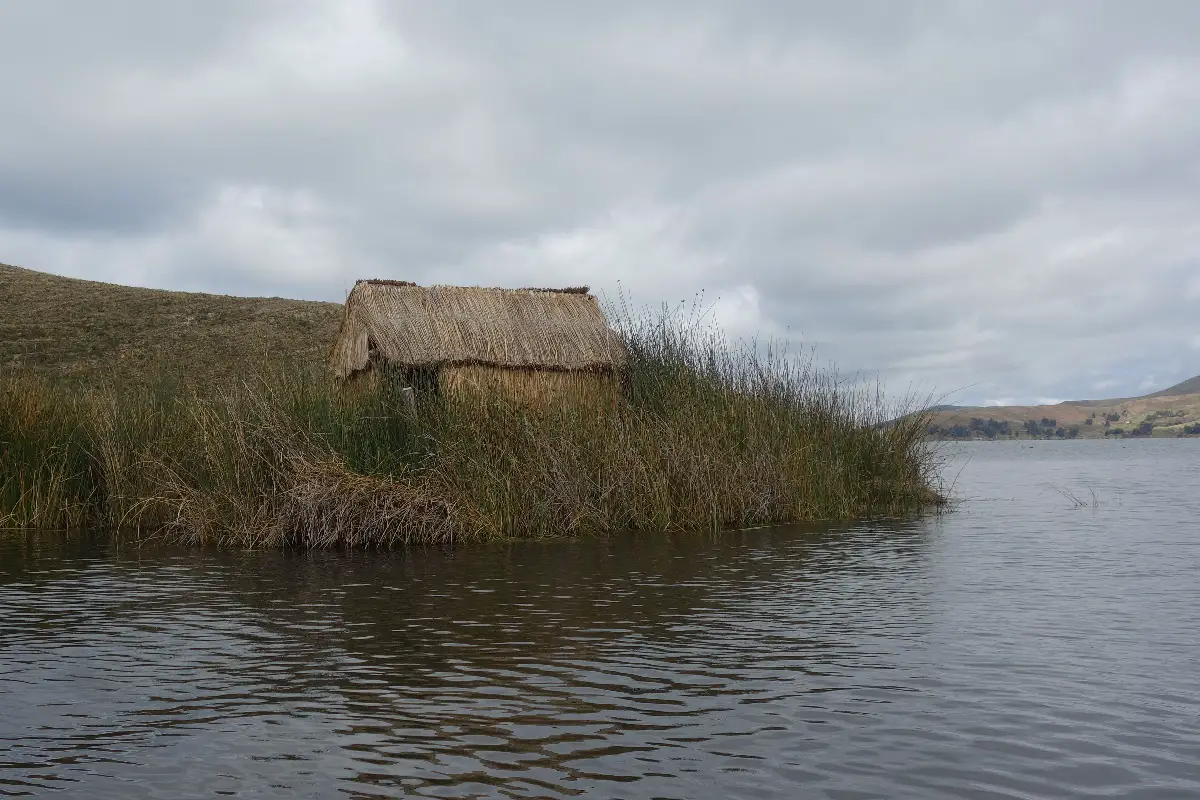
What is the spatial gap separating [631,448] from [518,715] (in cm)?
853

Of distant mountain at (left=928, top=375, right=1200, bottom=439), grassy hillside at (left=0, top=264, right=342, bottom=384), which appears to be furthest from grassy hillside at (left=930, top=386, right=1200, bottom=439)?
grassy hillside at (left=0, top=264, right=342, bottom=384)

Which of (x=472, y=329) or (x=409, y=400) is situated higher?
(x=472, y=329)

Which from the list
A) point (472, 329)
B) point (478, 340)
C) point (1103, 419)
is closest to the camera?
point (478, 340)

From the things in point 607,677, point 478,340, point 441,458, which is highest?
point 478,340

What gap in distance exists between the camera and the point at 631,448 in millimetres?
13969

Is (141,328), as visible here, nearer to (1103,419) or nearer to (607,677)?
(607,677)

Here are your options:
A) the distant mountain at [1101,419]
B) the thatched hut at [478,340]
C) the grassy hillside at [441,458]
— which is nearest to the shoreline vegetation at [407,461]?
the grassy hillside at [441,458]

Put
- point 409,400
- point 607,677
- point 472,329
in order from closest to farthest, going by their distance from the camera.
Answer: point 607,677 < point 409,400 < point 472,329

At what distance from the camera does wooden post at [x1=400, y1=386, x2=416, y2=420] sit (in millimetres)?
14155

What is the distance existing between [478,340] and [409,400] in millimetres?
3310

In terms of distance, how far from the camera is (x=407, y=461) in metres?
13.6

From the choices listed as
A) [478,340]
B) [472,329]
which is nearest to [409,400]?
[478,340]

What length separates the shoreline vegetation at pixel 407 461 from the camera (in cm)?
1303

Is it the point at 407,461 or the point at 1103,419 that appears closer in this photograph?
the point at 407,461
